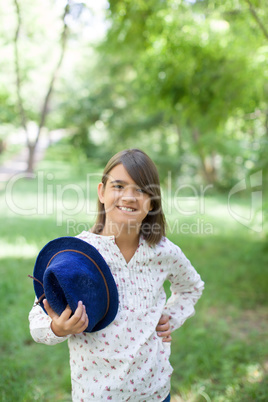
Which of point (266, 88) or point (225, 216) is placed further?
point (225, 216)

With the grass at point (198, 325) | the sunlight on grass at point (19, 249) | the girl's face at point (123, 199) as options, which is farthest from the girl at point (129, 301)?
the sunlight on grass at point (19, 249)

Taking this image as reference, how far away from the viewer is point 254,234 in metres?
7.05

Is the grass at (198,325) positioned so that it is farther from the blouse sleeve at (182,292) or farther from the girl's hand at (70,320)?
the girl's hand at (70,320)

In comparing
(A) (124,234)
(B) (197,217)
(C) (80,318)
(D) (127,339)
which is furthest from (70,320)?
(B) (197,217)

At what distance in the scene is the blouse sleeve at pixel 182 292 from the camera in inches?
62.9

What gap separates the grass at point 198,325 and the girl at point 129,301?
4.14ft

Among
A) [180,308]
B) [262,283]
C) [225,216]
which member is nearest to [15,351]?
[180,308]

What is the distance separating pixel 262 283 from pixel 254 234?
2464mm

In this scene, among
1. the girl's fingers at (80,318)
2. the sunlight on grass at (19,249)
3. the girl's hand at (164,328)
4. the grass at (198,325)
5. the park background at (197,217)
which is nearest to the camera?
the girl's fingers at (80,318)

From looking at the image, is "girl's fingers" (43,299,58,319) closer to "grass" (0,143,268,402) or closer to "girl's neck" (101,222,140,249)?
"girl's neck" (101,222,140,249)

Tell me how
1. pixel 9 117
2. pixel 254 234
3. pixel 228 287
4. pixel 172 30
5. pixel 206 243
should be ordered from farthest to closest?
pixel 9 117
pixel 254 234
pixel 206 243
pixel 228 287
pixel 172 30

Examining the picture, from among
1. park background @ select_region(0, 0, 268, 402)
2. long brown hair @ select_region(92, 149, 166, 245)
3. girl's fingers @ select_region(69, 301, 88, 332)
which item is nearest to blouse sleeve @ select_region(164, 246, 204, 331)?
long brown hair @ select_region(92, 149, 166, 245)

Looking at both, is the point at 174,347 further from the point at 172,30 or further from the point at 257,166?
the point at 172,30

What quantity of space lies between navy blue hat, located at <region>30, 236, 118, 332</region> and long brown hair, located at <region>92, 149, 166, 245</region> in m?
0.28
